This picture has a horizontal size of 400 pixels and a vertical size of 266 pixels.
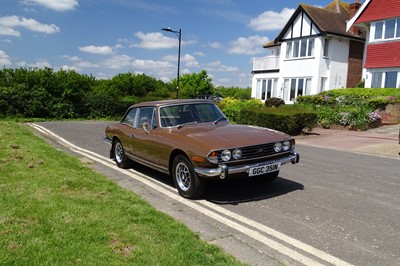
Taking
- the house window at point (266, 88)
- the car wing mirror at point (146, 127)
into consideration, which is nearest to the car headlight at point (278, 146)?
the car wing mirror at point (146, 127)

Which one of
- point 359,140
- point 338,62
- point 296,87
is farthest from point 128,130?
point 338,62

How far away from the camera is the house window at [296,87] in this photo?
1241 inches

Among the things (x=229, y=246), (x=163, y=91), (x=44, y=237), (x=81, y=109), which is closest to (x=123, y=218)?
(x=44, y=237)

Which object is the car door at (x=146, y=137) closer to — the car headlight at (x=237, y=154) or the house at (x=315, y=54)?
the car headlight at (x=237, y=154)

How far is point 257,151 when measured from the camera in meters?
5.88

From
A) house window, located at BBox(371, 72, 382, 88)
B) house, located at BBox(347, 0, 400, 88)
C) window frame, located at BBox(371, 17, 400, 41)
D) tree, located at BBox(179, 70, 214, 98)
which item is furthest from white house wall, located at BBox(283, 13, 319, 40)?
tree, located at BBox(179, 70, 214, 98)

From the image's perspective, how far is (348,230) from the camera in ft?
15.4

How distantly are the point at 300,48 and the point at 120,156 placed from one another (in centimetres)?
2720

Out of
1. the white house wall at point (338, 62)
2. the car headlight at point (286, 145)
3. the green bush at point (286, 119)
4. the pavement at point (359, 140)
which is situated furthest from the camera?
the white house wall at point (338, 62)

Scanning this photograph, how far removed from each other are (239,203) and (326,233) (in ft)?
5.20

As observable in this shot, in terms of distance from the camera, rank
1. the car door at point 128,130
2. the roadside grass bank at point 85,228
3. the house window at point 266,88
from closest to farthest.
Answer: the roadside grass bank at point 85,228 < the car door at point 128,130 < the house window at point 266,88

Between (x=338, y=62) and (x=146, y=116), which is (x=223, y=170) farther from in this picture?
(x=338, y=62)

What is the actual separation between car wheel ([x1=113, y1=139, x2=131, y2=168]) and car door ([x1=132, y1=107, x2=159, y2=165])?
0.65 metres

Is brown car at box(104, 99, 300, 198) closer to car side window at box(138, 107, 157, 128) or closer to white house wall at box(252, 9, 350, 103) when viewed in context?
car side window at box(138, 107, 157, 128)
